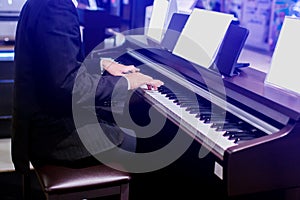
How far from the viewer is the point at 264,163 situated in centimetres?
131

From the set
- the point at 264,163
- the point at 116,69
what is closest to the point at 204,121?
the point at 264,163

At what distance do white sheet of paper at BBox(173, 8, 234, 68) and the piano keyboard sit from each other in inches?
8.4

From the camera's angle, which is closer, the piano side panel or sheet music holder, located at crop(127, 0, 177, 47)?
the piano side panel

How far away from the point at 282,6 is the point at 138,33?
10.8 feet

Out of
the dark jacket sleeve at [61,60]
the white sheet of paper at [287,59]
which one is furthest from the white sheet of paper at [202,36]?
the dark jacket sleeve at [61,60]

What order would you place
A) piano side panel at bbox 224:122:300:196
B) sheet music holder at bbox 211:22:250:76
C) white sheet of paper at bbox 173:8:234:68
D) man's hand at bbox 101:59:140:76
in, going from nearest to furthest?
piano side panel at bbox 224:122:300:196, sheet music holder at bbox 211:22:250:76, white sheet of paper at bbox 173:8:234:68, man's hand at bbox 101:59:140:76

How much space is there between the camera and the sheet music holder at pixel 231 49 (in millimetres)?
1715

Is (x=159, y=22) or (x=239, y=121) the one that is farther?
(x=159, y=22)

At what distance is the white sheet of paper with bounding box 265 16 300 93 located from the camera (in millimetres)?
1520

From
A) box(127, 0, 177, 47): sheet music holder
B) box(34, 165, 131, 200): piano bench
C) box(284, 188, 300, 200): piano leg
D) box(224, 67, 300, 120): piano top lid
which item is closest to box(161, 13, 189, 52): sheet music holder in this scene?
box(127, 0, 177, 47): sheet music holder

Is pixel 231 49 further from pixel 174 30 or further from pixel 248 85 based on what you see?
pixel 174 30

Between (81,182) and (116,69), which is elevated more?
(116,69)

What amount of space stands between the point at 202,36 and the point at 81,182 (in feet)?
2.84

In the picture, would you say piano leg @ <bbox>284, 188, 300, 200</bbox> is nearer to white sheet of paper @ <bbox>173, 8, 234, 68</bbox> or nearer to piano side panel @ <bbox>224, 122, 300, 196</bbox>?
piano side panel @ <bbox>224, 122, 300, 196</bbox>
